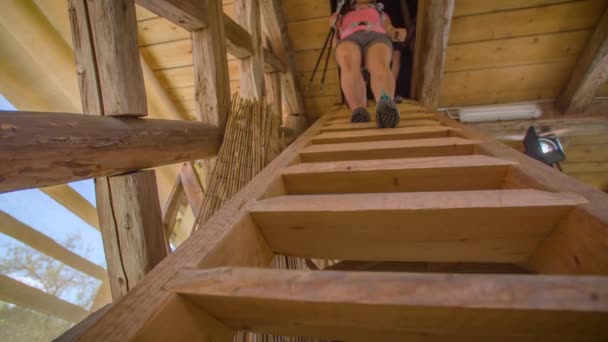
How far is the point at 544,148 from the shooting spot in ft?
7.98

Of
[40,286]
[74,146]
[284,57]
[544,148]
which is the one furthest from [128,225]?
[544,148]

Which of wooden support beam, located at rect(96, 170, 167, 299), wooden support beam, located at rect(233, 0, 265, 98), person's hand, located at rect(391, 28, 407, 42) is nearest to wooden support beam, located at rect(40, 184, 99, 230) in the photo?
wooden support beam, located at rect(233, 0, 265, 98)

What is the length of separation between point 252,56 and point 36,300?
276cm

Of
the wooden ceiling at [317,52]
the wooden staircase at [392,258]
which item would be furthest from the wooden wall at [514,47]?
the wooden staircase at [392,258]

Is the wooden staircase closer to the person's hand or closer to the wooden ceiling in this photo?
the person's hand

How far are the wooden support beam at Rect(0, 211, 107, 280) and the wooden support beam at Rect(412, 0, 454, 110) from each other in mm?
3225

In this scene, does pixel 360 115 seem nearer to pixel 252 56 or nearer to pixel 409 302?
pixel 252 56

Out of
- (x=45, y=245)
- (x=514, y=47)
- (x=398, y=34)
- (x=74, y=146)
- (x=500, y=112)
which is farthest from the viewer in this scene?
(x=500, y=112)

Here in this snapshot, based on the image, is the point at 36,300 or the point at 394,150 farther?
the point at 36,300

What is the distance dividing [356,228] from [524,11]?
99.6 inches

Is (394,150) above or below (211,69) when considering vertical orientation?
below

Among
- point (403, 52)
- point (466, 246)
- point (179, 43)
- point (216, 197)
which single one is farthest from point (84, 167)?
point (403, 52)

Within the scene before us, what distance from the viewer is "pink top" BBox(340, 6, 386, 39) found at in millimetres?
1623

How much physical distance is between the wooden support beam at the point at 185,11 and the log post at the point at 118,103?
0.51ft
